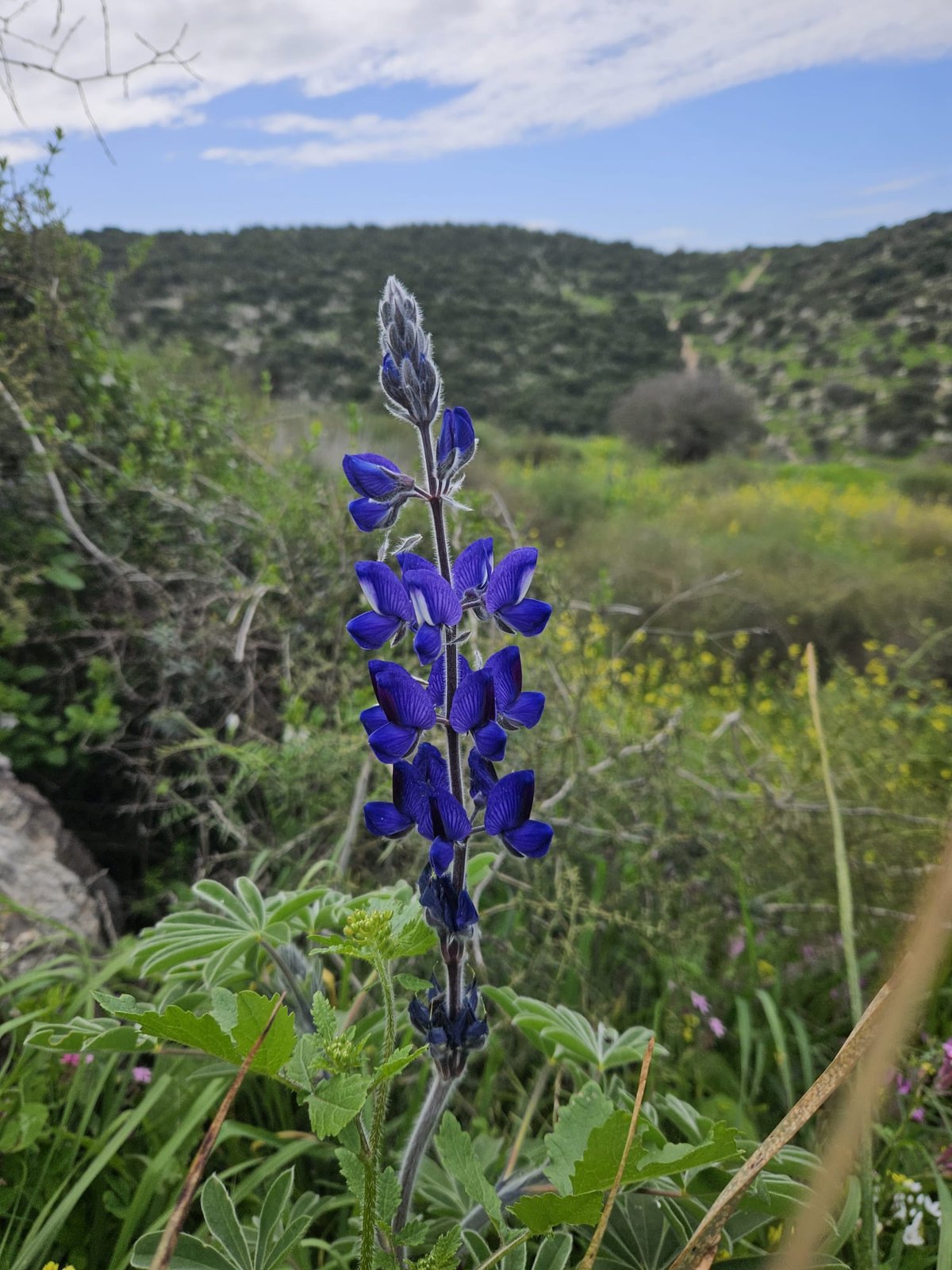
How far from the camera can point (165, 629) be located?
8.80ft

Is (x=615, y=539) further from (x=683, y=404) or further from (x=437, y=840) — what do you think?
(x=683, y=404)

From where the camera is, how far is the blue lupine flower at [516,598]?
858 millimetres

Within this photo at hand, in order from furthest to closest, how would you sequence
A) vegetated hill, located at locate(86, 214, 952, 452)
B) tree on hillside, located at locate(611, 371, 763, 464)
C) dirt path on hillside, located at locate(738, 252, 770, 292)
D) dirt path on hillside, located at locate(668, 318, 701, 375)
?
1. dirt path on hillside, located at locate(738, 252, 770, 292)
2. dirt path on hillside, located at locate(668, 318, 701, 375)
3. vegetated hill, located at locate(86, 214, 952, 452)
4. tree on hillside, located at locate(611, 371, 763, 464)

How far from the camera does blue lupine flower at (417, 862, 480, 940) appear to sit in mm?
834

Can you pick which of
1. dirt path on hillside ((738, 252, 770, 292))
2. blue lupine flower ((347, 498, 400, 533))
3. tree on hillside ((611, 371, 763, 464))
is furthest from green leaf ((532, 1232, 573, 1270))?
dirt path on hillside ((738, 252, 770, 292))

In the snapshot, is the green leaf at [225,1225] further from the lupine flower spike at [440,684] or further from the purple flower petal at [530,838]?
the purple flower petal at [530,838]

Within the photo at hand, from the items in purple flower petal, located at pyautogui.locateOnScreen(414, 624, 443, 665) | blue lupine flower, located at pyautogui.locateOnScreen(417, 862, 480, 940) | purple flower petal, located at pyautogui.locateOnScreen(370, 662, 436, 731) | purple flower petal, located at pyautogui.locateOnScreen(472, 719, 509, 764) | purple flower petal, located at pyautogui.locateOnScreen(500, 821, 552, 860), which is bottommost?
blue lupine flower, located at pyautogui.locateOnScreen(417, 862, 480, 940)

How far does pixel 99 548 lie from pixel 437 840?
279 centimetres

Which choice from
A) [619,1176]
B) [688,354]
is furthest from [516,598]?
[688,354]

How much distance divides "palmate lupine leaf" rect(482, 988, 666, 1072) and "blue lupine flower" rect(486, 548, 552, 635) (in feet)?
1.88

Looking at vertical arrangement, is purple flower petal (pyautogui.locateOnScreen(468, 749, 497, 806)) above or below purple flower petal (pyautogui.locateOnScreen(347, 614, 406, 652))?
below

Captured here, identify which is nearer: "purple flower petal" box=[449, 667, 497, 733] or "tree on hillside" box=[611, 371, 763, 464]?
"purple flower petal" box=[449, 667, 497, 733]

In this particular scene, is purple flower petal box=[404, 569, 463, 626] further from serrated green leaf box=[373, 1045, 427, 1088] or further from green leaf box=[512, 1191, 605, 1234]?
green leaf box=[512, 1191, 605, 1234]

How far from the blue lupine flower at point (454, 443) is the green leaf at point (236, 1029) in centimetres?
59
